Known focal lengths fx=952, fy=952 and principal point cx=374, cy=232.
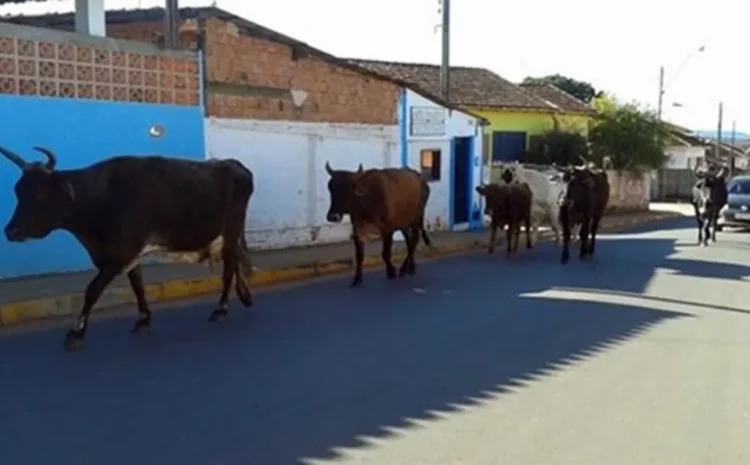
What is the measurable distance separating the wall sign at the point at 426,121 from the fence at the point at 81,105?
7.63 metres

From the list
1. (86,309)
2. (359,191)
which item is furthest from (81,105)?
(86,309)

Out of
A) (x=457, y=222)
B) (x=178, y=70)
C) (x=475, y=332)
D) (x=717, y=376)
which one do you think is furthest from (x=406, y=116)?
(x=717, y=376)

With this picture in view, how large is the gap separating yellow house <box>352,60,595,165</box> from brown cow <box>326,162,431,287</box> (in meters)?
16.3

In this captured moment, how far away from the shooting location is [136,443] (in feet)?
19.7

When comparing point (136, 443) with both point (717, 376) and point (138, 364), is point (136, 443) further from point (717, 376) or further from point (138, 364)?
point (717, 376)

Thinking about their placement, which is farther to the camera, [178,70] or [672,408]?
[178,70]

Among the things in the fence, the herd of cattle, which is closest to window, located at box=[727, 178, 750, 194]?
the herd of cattle

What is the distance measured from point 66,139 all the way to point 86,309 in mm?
5167

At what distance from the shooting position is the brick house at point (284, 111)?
16.2 meters

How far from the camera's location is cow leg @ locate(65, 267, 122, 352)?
350 inches

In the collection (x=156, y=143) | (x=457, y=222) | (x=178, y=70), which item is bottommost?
(x=457, y=222)

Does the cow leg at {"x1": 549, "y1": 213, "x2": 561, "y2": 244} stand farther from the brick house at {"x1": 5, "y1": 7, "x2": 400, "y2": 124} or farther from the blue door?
the blue door

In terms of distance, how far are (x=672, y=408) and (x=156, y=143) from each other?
9985 mm

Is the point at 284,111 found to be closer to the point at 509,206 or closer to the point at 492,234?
the point at 509,206
